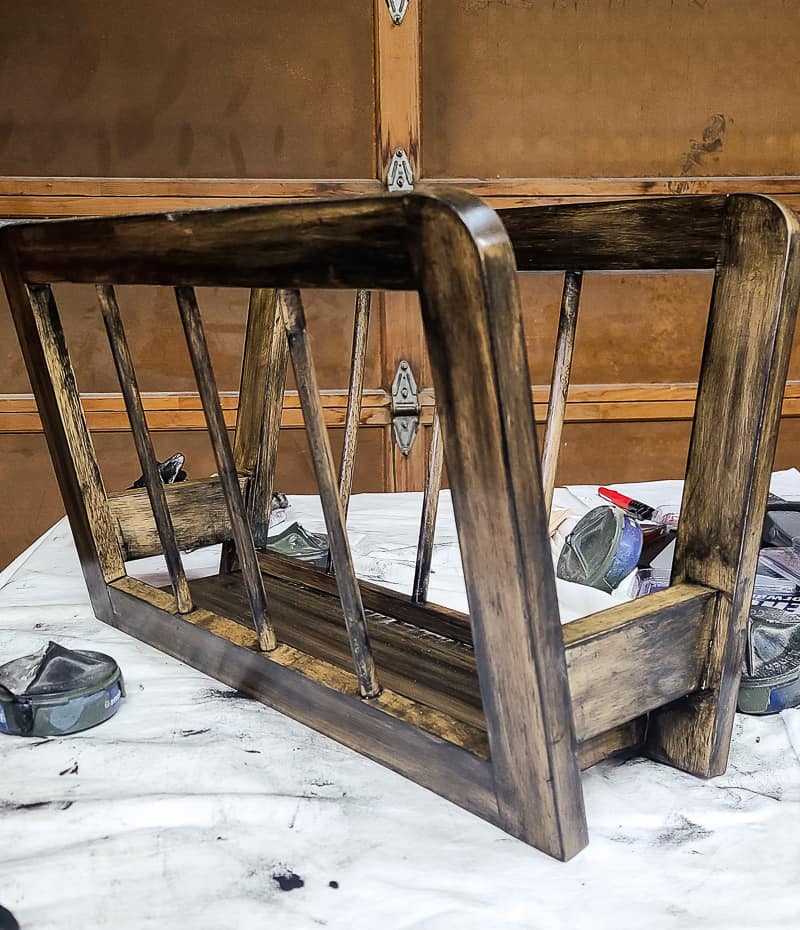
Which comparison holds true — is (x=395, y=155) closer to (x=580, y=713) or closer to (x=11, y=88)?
(x=11, y=88)

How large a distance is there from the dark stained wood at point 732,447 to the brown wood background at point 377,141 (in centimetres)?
220

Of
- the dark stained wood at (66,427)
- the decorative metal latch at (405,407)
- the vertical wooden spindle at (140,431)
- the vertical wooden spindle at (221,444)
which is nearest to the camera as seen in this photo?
the vertical wooden spindle at (221,444)

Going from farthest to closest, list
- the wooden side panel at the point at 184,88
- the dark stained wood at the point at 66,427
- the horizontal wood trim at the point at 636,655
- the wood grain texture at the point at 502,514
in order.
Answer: the wooden side panel at the point at 184,88 → the dark stained wood at the point at 66,427 → the horizontal wood trim at the point at 636,655 → the wood grain texture at the point at 502,514

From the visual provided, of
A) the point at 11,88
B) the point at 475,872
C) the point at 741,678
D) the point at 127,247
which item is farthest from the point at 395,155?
the point at 475,872

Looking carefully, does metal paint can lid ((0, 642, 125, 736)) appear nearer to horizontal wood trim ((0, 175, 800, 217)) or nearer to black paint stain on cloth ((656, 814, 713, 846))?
black paint stain on cloth ((656, 814, 713, 846))

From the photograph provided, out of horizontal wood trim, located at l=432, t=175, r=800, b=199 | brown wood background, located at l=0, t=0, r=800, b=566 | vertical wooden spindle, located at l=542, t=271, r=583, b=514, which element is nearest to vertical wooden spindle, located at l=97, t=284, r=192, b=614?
vertical wooden spindle, located at l=542, t=271, r=583, b=514

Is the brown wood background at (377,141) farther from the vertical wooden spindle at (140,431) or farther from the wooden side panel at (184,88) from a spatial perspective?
the vertical wooden spindle at (140,431)

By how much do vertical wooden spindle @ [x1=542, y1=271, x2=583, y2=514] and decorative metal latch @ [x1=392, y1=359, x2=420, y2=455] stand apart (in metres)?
2.08

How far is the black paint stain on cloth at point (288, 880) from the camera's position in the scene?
614 mm

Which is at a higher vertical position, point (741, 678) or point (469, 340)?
point (469, 340)

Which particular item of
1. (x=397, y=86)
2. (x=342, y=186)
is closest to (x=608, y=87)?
(x=397, y=86)

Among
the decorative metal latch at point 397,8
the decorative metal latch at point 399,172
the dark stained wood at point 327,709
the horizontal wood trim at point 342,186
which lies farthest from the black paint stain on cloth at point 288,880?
the decorative metal latch at point 397,8

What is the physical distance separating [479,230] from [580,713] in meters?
0.32

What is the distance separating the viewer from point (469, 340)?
0.55 metres
